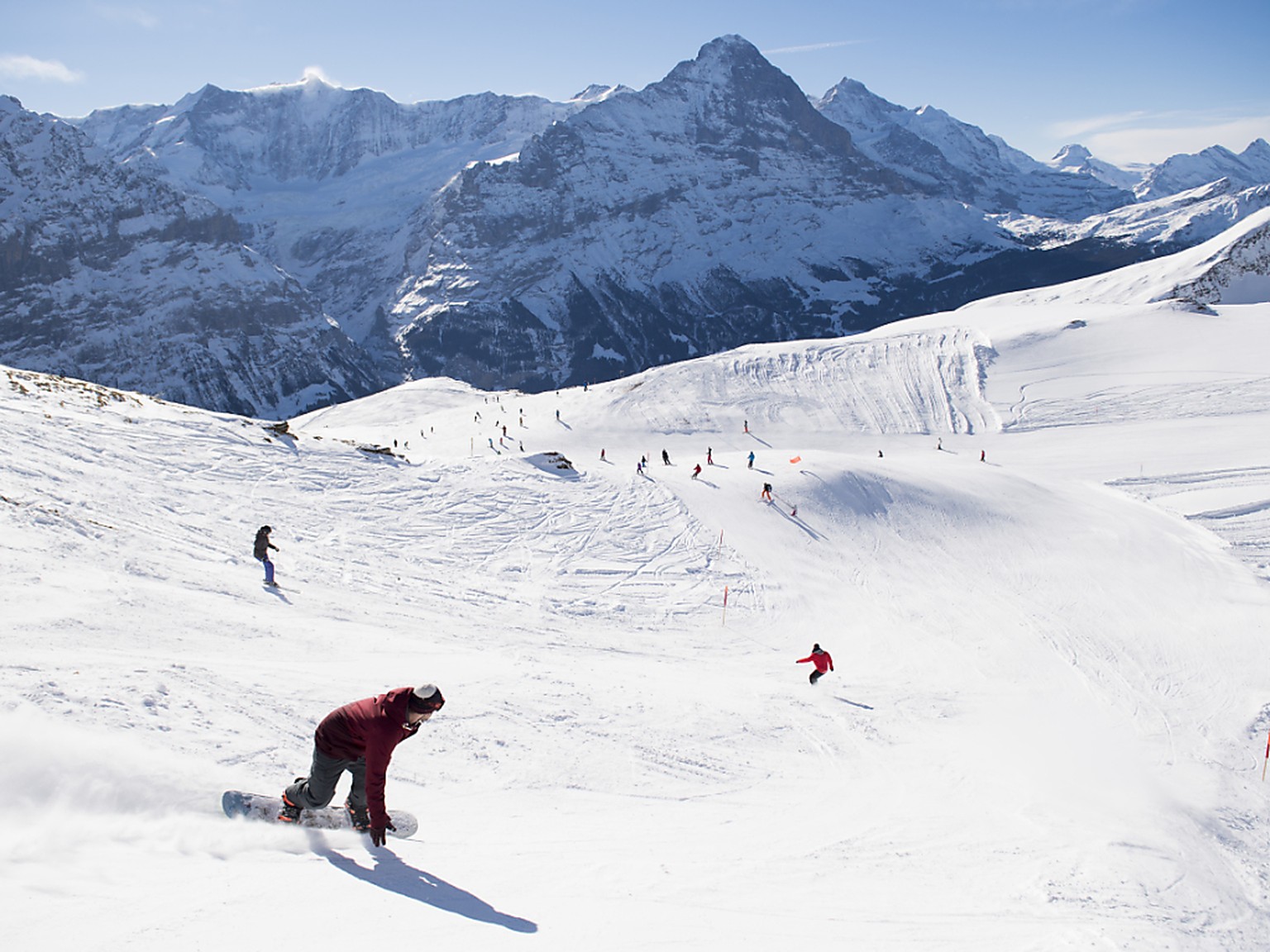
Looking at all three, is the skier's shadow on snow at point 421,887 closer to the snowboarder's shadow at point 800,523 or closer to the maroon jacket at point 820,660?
the maroon jacket at point 820,660

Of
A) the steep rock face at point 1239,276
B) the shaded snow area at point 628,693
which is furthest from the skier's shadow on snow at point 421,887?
the steep rock face at point 1239,276

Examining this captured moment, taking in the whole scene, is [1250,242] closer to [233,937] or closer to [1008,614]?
[1008,614]

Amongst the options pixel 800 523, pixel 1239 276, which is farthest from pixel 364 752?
pixel 1239 276

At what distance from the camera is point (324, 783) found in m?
6.95

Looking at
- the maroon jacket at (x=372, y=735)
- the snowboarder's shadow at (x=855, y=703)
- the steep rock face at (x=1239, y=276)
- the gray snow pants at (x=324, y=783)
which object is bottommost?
the snowboarder's shadow at (x=855, y=703)

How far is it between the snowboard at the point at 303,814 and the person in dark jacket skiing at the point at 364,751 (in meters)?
0.07

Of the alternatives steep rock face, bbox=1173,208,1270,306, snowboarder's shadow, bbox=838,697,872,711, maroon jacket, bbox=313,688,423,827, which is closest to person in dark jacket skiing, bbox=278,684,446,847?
maroon jacket, bbox=313,688,423,827

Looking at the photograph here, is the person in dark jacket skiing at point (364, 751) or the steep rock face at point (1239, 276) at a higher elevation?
the steep rock face at point (1239, 276)

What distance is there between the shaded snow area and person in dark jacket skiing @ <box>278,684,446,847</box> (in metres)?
0.31

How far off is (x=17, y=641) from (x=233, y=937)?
6632mm

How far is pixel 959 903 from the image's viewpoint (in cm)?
878

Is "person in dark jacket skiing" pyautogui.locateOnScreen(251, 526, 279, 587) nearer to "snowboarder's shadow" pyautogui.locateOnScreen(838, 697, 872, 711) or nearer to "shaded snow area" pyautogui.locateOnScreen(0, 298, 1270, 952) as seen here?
"shaded snow area" pyautogui.locateOnScreen(0, 298, 1270, 952)

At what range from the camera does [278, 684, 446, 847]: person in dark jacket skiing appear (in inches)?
253

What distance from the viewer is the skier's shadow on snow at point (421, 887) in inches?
244
